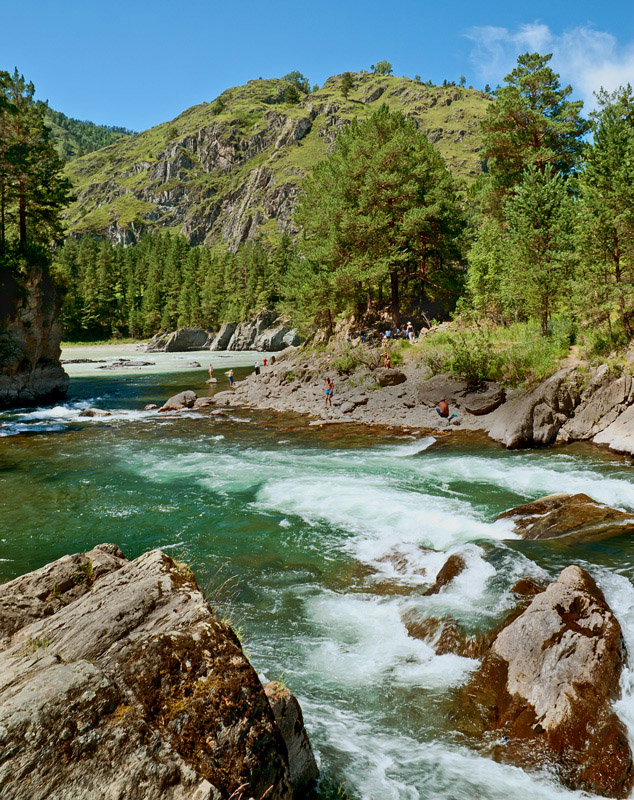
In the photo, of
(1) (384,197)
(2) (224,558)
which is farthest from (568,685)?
(1) (384,197)

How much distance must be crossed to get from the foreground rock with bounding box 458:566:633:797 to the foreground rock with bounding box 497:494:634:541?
3856 millimetres

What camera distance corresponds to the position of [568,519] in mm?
11938

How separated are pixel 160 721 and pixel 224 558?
8.48m

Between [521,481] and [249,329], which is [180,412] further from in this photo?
[249,329]

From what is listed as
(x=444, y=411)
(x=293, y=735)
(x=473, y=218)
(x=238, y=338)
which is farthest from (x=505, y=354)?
(x=238, y=338)

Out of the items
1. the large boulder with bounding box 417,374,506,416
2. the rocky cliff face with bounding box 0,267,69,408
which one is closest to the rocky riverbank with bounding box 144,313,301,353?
the rocky cliff face with bounding box 0,267,69,408

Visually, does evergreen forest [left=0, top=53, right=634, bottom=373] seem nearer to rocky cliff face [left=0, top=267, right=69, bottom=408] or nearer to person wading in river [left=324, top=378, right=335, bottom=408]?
rocky cliff face [left=0, top=267, right=69, bottom=408]

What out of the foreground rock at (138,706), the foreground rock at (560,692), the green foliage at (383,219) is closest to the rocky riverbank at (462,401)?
the green foliage at (383,219)

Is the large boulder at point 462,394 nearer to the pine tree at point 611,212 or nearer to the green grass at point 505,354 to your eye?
the green grass at point 505,354

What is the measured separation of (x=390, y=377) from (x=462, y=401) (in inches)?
221

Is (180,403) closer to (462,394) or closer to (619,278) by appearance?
(462,394)

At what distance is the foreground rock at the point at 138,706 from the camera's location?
10.7 feet

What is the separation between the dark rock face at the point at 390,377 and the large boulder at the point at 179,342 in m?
86.0

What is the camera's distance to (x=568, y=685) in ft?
20.5
